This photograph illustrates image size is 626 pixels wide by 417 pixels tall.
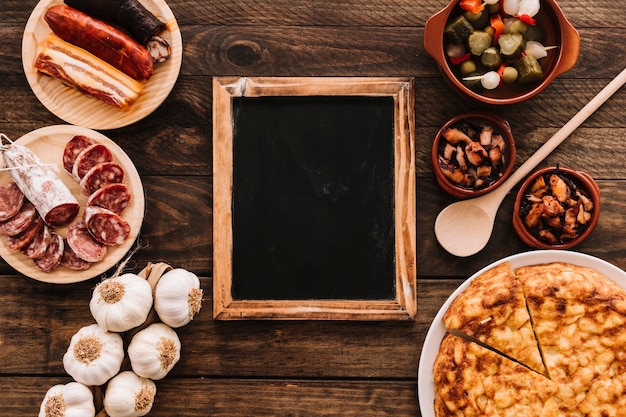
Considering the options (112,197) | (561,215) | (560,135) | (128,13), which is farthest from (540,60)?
(112,197)

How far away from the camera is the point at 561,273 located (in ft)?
6.29

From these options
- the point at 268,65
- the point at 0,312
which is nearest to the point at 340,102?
the point at 268,65

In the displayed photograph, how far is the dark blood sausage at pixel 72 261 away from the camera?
83.6 inches

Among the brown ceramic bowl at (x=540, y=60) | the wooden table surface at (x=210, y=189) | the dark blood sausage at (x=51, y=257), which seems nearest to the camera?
the brown ceramic bowl at (x=540, y=60)

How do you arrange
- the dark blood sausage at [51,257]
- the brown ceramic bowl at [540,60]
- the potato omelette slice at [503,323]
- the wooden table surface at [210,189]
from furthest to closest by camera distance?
the wooden table surface at [210,189], the dark blood sausage at [51,257], the brown ceramic bowl at [540,60], the potato omelette slice at [503,323]

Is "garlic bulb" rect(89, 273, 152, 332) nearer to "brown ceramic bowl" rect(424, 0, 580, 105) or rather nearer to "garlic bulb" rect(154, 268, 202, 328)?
"garlic bulb" rect(154, 268, 202, 328)

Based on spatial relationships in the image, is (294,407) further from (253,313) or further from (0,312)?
(0,312)

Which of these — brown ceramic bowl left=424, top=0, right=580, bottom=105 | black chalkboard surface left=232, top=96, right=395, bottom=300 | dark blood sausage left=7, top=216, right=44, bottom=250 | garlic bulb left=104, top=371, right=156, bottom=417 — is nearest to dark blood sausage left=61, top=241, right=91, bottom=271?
dark blood sausage left=7, top=216, right=44, bottom=250

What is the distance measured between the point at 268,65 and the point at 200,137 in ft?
1.24

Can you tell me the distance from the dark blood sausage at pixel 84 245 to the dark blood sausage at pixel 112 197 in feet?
0.37

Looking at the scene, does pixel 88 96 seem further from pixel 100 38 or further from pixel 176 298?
pixel 176 298

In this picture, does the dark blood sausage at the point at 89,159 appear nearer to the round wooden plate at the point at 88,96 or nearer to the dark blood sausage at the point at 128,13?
the round wooden plate at the point at 88,96

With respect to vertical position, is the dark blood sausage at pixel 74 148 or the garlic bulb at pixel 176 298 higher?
the dark blood sausage at pixel 74 148

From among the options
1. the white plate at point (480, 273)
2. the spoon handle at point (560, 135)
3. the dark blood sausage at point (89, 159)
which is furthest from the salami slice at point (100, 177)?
the spoon handle at point (560, 135)
